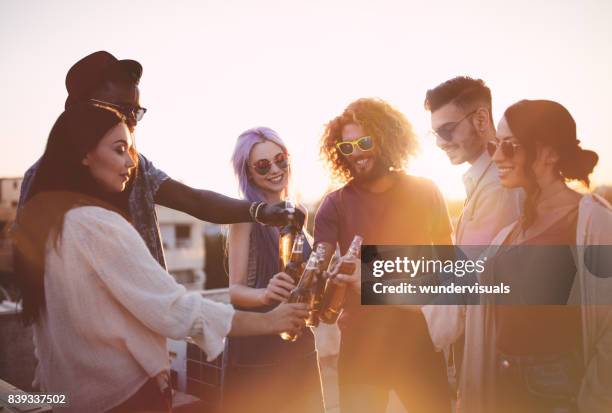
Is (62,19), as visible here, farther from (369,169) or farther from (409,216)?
(409,216)

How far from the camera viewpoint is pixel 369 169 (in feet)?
6.24

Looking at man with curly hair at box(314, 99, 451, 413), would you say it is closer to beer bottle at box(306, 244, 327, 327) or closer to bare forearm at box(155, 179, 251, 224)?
beer bottle at box(306, 244, 327, 327)

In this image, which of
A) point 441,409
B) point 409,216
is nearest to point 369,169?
point 409,216

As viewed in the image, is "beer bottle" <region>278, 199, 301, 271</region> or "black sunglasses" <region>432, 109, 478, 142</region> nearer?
"beer bottle" <region>278, 199, 301, 271</region>

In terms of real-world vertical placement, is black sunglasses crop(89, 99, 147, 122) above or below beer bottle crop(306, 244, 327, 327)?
above

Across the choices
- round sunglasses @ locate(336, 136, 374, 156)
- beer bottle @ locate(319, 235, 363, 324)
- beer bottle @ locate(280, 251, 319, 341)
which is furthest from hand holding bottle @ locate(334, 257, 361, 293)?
round sunglasses @ locate(336, 136, 374, 156)

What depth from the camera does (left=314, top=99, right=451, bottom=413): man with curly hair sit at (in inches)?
72.9

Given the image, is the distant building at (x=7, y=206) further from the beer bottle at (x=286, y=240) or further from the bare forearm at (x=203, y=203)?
the beer bottle at (x=286, y=240)

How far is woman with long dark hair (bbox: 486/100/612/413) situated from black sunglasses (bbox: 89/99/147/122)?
4.20 ft

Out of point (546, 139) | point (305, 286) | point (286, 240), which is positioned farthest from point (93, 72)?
point (546, 139)

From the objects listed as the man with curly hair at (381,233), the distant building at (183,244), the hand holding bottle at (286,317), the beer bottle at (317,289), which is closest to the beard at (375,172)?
the man with curly hair at (381,233)

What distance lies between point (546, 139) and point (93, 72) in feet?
5.29

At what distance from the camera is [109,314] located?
1.23 m

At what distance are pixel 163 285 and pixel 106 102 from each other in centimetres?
76
